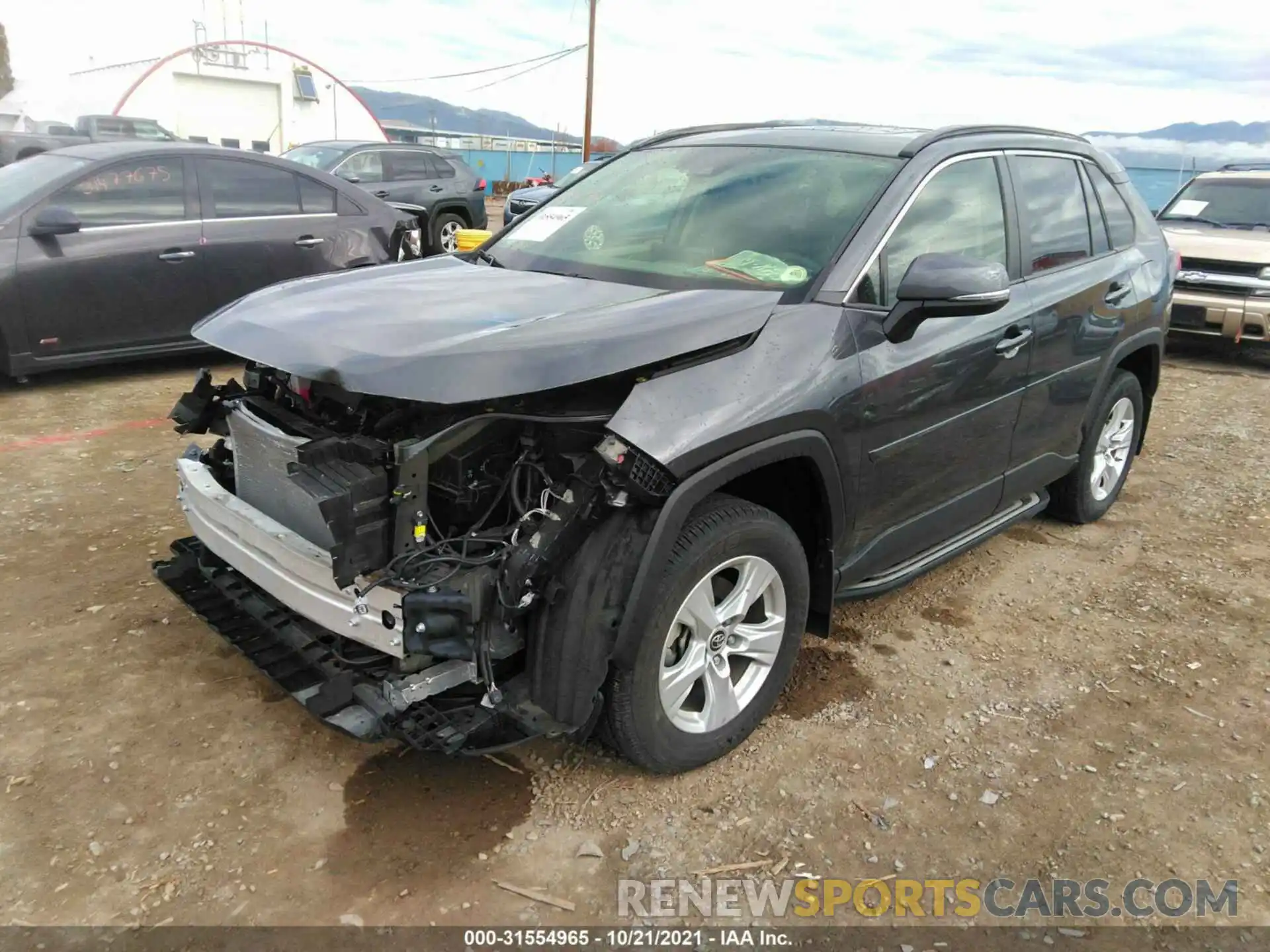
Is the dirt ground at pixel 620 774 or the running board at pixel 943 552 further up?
the running board at pixel 943 552

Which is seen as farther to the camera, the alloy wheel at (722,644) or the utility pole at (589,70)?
the utility pole at (589,70)

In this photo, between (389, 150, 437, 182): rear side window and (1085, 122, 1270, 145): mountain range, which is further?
(1085, 122, 1270, 145): mountain range

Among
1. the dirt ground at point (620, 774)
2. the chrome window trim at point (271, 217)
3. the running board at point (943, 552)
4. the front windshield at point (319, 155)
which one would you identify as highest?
the front windshield at point (319, 155)

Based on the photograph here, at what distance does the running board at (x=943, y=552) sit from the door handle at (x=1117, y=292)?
0.94m

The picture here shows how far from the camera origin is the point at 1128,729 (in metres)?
3.21

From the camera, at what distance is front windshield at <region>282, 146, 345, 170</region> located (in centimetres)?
1241

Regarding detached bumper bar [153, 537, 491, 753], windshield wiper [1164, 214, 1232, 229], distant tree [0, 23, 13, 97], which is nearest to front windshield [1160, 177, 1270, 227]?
windshield wiper [1164, 214, 1232, 229]

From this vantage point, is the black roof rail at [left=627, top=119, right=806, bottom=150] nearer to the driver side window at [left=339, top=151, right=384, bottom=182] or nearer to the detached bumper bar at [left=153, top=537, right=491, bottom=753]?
the detached bumper bar at [left=153, top=537, right=491, bottom=753]

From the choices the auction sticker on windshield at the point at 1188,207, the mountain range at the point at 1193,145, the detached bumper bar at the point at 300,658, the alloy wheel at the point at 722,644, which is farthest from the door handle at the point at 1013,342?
the mountain range at the point at 1193,145

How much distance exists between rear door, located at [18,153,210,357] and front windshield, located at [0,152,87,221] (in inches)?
4.8

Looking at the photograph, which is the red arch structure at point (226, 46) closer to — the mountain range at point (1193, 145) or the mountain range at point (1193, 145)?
the mountain range at point (1193, 145)

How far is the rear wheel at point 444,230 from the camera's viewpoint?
44.9 ft

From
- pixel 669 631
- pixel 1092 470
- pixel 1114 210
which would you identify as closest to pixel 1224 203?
pixel 1114 210

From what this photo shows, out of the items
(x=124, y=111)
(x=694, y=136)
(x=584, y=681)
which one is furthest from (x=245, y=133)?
(x=584, y=681)
